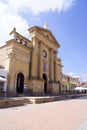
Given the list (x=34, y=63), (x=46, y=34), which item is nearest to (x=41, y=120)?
(x=34, y=63)

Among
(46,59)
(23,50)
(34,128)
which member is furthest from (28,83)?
(34,128)

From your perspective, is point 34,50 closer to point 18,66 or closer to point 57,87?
point 18,66

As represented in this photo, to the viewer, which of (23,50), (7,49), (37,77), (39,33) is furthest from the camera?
(39,33)

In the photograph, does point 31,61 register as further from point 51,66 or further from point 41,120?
point 41,120

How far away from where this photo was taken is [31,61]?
27.6m

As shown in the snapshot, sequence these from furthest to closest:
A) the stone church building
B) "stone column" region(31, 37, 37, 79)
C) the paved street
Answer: "stone column" region(31, 37, 37, 79) < the stone church building < the paved street

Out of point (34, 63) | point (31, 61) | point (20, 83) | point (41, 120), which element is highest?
point (31, 61)

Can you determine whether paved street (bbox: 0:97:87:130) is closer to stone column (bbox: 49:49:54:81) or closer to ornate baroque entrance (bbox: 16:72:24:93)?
ornate baroque entrance (bbox: 16:72:24:93)

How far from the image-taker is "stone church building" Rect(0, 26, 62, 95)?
23.6m

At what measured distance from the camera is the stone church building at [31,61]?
929 inches

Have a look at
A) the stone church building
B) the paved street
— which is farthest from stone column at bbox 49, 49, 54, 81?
the paved street

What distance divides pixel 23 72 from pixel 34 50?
513 cm

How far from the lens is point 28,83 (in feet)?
86.8

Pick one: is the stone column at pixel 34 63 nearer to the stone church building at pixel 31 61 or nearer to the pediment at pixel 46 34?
the stone church building at pixel 31 61
